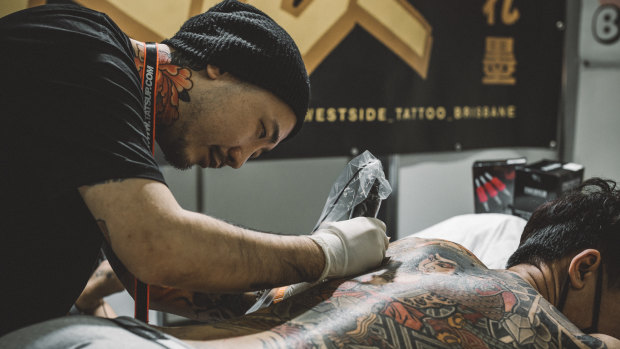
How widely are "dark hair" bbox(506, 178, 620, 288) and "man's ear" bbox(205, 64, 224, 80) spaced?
0.80 metres

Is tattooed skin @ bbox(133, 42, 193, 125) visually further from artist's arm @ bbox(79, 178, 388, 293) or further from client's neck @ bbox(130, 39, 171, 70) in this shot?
artist's arm @ bbox(79, 178, 388, 293)

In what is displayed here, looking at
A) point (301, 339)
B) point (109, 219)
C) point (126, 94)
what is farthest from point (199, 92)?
point (301, 339)

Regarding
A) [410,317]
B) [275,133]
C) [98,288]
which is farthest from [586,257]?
[98,288]

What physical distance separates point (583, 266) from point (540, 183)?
0.77 m

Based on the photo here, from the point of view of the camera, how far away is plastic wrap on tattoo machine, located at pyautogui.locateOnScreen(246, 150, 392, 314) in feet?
3.68

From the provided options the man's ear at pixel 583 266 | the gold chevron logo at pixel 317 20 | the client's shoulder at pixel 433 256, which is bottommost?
the man's ear at pixel 583 266

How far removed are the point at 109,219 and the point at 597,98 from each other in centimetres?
256

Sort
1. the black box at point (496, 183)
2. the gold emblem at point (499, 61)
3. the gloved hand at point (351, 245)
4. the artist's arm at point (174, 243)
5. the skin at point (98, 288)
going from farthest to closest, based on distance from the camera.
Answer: the gold emblem at point (499, 61), the black box at point (496, 183), the skin at point (98, 288), the gloved hand at point (351, 245), the artist's arm at point (174, 243)

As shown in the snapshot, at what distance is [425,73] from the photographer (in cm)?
216

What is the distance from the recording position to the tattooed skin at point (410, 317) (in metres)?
0.78

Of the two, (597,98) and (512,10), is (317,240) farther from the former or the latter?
(597,98)

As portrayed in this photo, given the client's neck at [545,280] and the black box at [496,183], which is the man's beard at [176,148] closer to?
the client's neck at [545,280]

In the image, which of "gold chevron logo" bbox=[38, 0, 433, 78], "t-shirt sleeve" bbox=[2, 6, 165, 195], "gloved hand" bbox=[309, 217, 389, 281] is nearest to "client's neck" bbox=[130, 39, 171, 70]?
"t-shirt sleeve" bbox=[2, 6, 165, 195]

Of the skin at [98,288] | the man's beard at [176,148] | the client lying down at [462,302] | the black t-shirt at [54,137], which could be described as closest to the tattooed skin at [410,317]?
the client lying down at [462,302]
